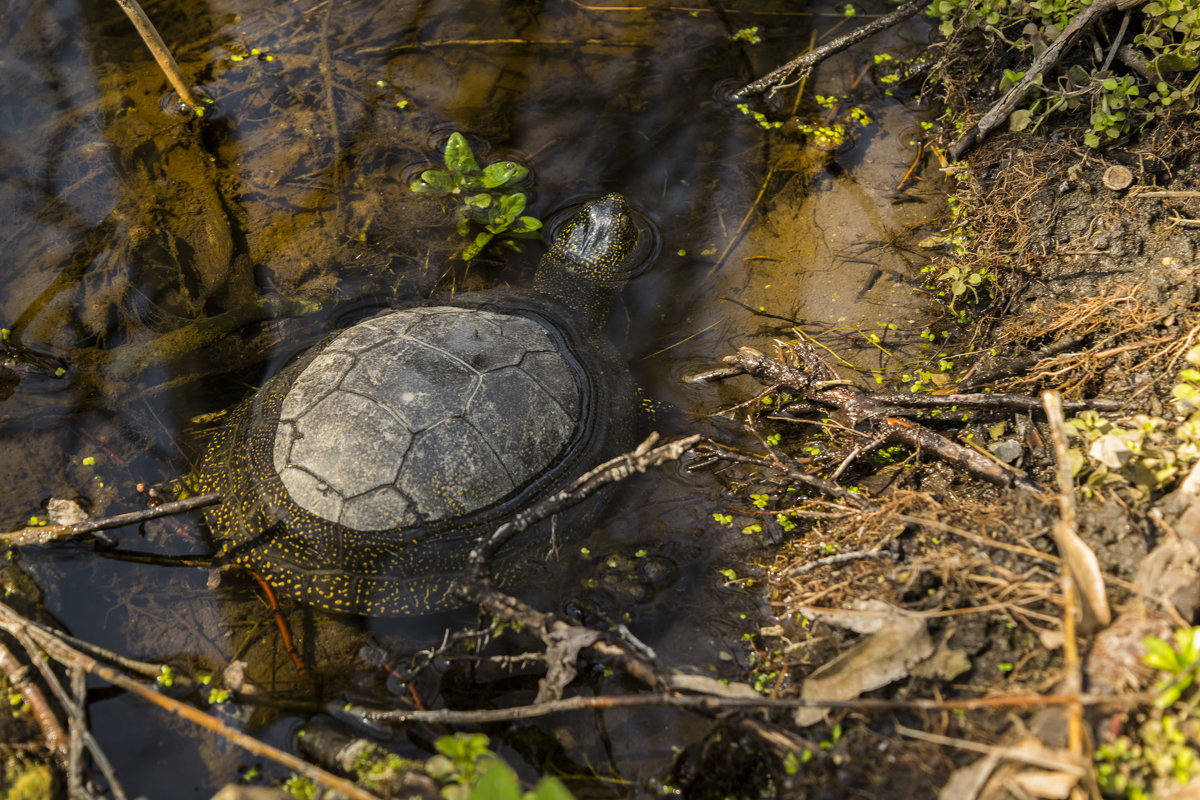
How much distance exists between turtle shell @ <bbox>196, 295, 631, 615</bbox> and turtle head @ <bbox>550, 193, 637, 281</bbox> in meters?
1.02

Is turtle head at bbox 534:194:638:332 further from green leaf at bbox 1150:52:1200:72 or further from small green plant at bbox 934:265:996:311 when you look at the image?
green leaf at bbox 1150:52:1200:72

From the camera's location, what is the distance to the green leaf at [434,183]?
12.8ft

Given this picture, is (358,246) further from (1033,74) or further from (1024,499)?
(1033,74)

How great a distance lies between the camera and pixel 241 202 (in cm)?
412

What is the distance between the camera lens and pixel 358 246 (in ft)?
13.2

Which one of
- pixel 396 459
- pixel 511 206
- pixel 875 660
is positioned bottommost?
pixel 875 660

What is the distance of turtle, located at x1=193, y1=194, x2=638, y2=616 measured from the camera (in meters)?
2.73

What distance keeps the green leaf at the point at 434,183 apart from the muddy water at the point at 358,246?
181 mm

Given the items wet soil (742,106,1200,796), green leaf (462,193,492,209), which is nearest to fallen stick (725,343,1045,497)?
wet soil (742,106,1200,796)

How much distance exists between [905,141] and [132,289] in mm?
4877

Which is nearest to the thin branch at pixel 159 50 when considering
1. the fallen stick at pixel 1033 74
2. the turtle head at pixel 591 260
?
the turtle head at pixel 591 260

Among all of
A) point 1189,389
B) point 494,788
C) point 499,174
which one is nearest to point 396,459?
point 494,788

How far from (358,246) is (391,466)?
1885 mm

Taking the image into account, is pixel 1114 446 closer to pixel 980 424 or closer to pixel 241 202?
pixel 980 424
